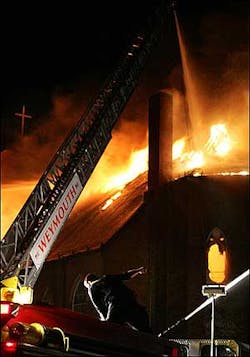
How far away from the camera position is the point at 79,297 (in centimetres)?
2872

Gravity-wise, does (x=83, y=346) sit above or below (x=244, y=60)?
below

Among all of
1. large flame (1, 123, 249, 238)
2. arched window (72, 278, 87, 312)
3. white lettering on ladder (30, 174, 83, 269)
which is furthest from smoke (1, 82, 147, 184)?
white lettering on ladder (30, 174, 83, 269)

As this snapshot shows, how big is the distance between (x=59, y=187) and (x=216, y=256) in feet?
52.2

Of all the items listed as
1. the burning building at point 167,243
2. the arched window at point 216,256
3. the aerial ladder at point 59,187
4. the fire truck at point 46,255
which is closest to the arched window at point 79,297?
the burning building at point 167,243

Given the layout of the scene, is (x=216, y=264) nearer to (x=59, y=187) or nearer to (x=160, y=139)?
(x=160, y=139)

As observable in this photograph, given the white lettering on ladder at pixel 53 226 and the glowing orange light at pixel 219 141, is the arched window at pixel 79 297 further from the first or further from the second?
the white lettering on ladder at pixel 53 226

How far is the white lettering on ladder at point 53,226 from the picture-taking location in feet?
34.0

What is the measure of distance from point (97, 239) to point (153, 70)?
25.7 feet

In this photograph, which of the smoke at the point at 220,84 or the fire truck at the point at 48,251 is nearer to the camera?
the fire truck at the point at 48,251

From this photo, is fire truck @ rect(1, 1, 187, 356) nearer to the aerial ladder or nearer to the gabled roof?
the aerial ladder

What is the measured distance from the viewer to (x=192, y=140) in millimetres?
30031

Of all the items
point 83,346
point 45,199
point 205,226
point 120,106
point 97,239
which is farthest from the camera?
point 97,239

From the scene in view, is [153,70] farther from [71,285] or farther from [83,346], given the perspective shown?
[83,346]

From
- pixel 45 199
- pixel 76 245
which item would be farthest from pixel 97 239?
pixel 45 199
